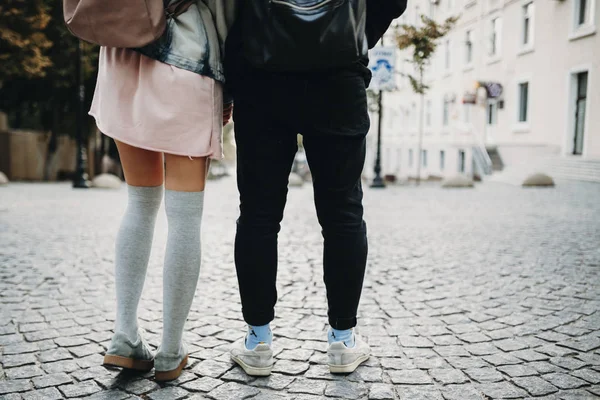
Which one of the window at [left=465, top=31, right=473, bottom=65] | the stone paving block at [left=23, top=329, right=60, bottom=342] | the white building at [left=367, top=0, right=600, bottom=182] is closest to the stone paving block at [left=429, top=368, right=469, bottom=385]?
the stone paving block at [left=23, top=329, right=60, bottom=342]

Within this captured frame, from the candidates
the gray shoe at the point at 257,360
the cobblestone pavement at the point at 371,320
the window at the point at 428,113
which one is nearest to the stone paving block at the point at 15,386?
the cobblestone pavement at the point at 371,320

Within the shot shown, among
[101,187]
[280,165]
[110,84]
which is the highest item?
[110,84]

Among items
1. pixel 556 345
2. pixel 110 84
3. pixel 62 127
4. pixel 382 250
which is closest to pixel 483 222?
pixel 382 250

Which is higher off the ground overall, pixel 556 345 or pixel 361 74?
pixel 361 74

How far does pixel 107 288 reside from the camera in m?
3.50

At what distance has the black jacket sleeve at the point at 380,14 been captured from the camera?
2.06 m

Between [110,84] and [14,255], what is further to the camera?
[14,255]

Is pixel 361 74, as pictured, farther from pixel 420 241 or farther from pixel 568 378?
pixel 420 241

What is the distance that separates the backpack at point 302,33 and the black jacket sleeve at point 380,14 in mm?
178

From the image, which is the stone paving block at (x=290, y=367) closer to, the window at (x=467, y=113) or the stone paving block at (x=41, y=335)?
the stone paving block at (x=41, y=335)

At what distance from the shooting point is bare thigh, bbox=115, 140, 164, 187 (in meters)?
2.02

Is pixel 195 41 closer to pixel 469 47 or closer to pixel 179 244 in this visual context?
pixel 179 244

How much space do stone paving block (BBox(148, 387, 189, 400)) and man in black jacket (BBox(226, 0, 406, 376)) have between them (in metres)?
0.30

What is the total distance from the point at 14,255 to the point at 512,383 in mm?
4164
